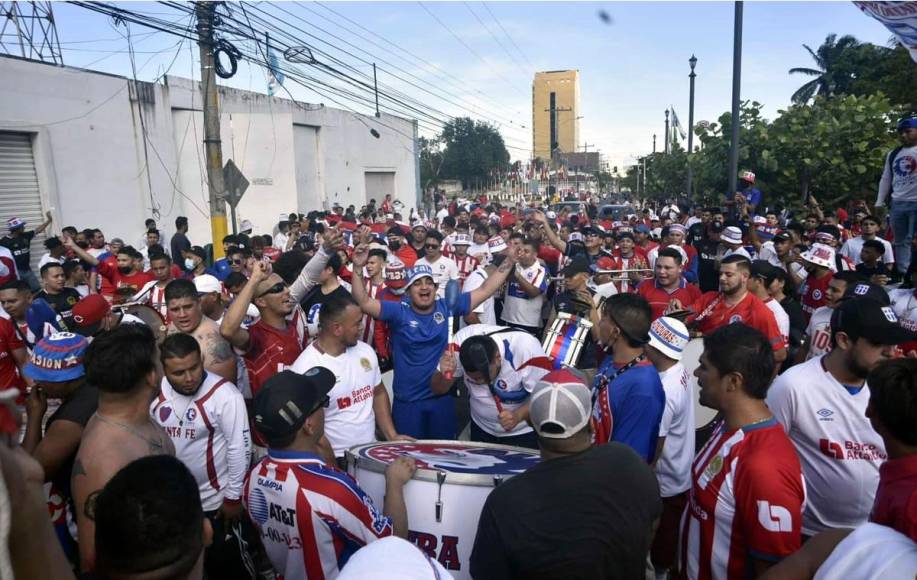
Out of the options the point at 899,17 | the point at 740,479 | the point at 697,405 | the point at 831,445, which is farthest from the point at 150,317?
the point at 899,17

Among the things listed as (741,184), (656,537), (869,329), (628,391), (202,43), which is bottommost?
(656,537)

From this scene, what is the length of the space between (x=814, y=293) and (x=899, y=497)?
19.0ft

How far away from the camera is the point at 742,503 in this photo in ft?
8.37

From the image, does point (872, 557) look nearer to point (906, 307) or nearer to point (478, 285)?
point (906, 307)

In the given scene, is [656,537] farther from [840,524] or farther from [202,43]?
[202,43]

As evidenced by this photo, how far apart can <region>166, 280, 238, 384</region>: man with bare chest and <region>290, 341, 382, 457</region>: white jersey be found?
0.61 metres

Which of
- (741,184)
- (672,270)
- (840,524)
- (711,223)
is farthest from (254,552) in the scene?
(741,184)

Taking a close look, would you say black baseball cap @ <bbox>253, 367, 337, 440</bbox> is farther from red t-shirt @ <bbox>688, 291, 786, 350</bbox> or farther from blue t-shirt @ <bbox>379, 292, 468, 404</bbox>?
red t-shirt @ <bbox>688, 291, 786, 350</bbox>

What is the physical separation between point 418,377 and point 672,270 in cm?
327

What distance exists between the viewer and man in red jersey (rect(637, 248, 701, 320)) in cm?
679

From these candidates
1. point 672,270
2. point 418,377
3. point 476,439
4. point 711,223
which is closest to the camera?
point 476,439

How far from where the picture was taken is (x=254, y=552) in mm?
3324

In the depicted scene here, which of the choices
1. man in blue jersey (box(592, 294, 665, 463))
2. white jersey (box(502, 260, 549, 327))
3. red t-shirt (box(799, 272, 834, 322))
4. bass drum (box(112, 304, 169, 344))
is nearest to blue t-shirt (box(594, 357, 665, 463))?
man in blue jersey (box(592, 294, 665, 463))

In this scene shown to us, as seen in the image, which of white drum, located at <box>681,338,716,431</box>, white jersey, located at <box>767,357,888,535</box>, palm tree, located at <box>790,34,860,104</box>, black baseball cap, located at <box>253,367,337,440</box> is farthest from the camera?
palm tree, located at <box>790,34,860,104</box>
